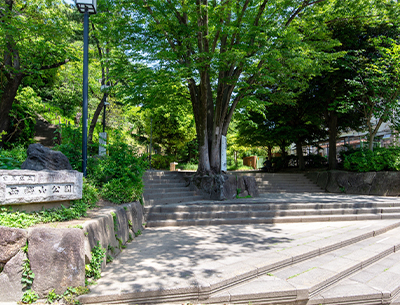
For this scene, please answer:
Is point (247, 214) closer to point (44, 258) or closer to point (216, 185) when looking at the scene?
point (216, 185)

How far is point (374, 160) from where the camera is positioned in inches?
529

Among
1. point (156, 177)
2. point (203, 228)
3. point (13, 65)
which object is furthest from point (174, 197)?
point (13, 65)

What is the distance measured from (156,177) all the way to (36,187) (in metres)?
6.91

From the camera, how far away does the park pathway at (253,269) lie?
344cm

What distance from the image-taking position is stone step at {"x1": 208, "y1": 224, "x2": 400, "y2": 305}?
3.56 meters

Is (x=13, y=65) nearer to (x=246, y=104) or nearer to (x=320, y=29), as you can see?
(x=246, y=104)

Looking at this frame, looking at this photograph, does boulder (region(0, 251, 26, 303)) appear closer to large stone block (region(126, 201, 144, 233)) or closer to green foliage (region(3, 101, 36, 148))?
large stone block (region(126, 201, 144, 233))

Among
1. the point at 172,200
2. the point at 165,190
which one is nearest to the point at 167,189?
the point at 165,190

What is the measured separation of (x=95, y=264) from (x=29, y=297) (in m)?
0.80

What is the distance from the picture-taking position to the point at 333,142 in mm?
16359

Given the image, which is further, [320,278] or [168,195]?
[168,195]

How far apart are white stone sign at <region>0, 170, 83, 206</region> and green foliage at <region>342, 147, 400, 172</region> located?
13.6 meters

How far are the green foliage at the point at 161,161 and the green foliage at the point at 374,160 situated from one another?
1209 centimetres

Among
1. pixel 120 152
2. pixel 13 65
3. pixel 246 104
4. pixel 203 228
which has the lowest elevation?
pixel 203 228
